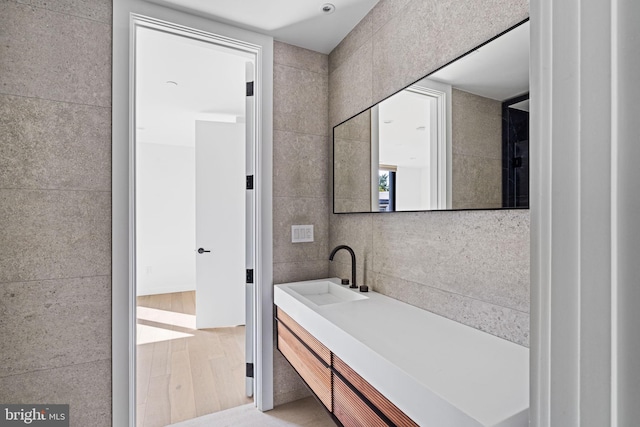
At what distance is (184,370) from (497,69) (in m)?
2.88

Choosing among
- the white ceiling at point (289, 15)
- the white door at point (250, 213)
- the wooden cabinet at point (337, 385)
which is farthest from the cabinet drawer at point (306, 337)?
the white ceiling at point (289, 15)

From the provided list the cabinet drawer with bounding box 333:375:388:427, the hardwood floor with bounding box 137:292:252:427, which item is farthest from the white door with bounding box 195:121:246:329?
the cabinet drawer with bounding box 333:375:388:427

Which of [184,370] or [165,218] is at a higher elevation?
[165,218]

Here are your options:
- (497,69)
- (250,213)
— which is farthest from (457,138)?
(250,213)

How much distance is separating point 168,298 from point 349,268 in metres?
3.85

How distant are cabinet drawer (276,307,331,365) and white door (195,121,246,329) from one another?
5.35 ft

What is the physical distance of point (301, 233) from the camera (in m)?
2.25

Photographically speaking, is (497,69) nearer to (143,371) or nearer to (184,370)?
(184,370)

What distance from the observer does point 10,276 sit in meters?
1.51

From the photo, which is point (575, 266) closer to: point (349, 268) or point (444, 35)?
point (444, 35)

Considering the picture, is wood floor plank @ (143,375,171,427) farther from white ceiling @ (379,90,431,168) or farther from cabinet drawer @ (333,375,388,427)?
white ceiling @ (379,90,431,168)

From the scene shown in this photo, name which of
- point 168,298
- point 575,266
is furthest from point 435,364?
point 168,298

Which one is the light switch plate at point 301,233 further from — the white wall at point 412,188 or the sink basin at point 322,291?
the white wall at point 412,188

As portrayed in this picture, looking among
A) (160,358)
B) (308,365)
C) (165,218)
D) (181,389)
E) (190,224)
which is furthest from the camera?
(190,224)
